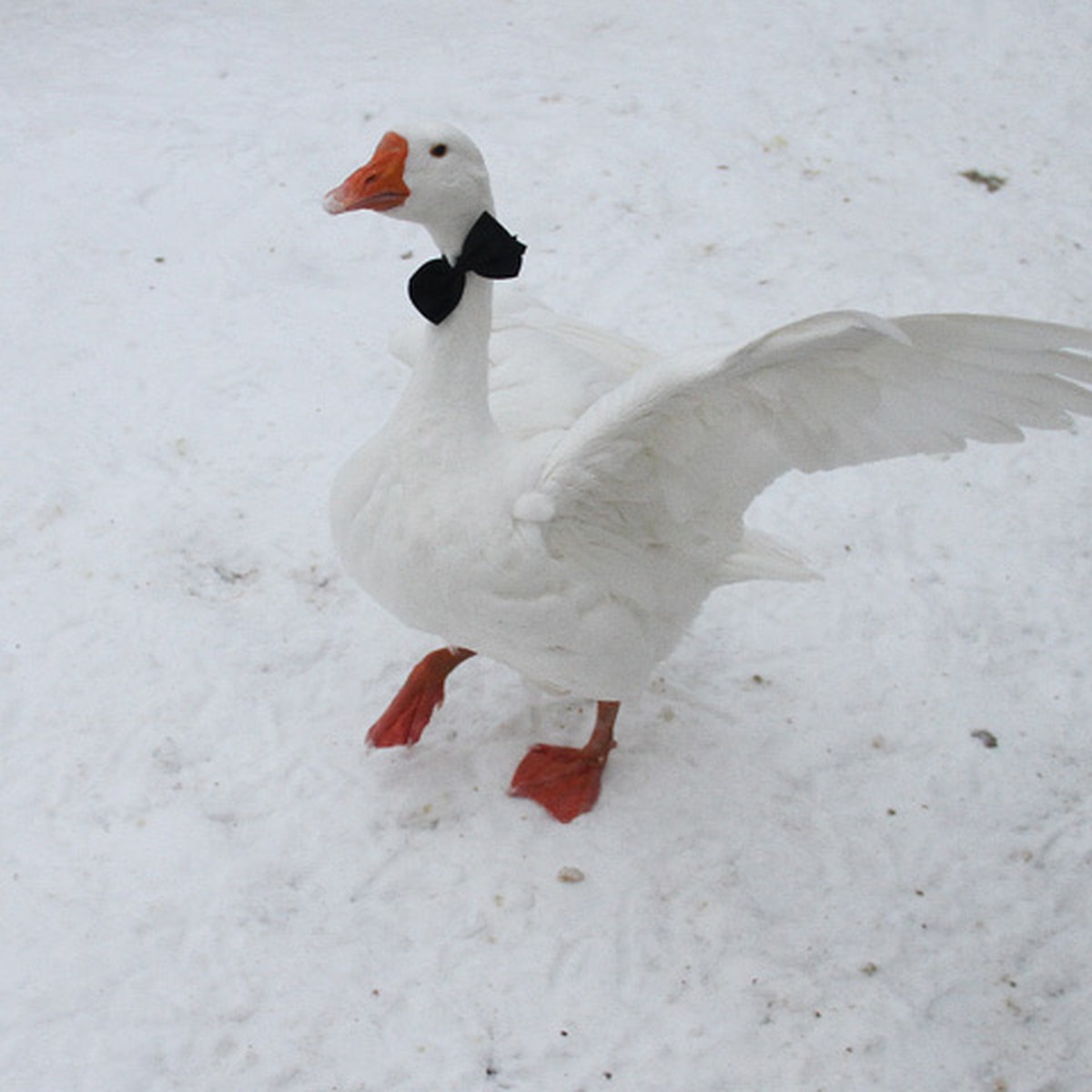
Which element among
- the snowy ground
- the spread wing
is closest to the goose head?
the spread wing

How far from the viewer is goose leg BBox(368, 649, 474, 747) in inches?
129

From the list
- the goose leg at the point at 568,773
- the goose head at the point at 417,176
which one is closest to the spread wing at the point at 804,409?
the goose head at the point at 417,176

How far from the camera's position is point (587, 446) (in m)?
2.51

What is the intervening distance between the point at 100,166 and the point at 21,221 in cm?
45

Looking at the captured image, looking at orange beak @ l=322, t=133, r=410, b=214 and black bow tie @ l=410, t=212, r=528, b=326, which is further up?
orange beak @ l=322, t=133, r=410, b=214

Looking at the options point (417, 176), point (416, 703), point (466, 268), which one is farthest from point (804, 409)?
point (416, 703)

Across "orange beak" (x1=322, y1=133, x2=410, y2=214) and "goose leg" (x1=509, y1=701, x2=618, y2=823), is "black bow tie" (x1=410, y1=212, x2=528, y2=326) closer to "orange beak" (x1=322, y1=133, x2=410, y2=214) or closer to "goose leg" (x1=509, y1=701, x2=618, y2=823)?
"orange beak" (x1=322, y1=133, x2=410, y2=214)

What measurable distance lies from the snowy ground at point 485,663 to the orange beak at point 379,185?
1396 millimetres

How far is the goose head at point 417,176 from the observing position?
8.32ft

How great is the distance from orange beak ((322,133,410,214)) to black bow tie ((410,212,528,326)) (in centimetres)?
17

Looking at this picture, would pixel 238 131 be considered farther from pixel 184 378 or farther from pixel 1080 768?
pixel 1080 768

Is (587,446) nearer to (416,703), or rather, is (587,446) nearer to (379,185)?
(379,185)

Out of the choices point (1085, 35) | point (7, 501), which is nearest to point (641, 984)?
point (7, 501)

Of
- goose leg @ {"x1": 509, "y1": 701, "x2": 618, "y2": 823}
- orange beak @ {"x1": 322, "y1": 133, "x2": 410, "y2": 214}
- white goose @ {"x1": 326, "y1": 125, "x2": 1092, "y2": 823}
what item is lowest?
goose leg @ {"x1": 509, "y1": 701, "x2": 618, "y2": 823}
